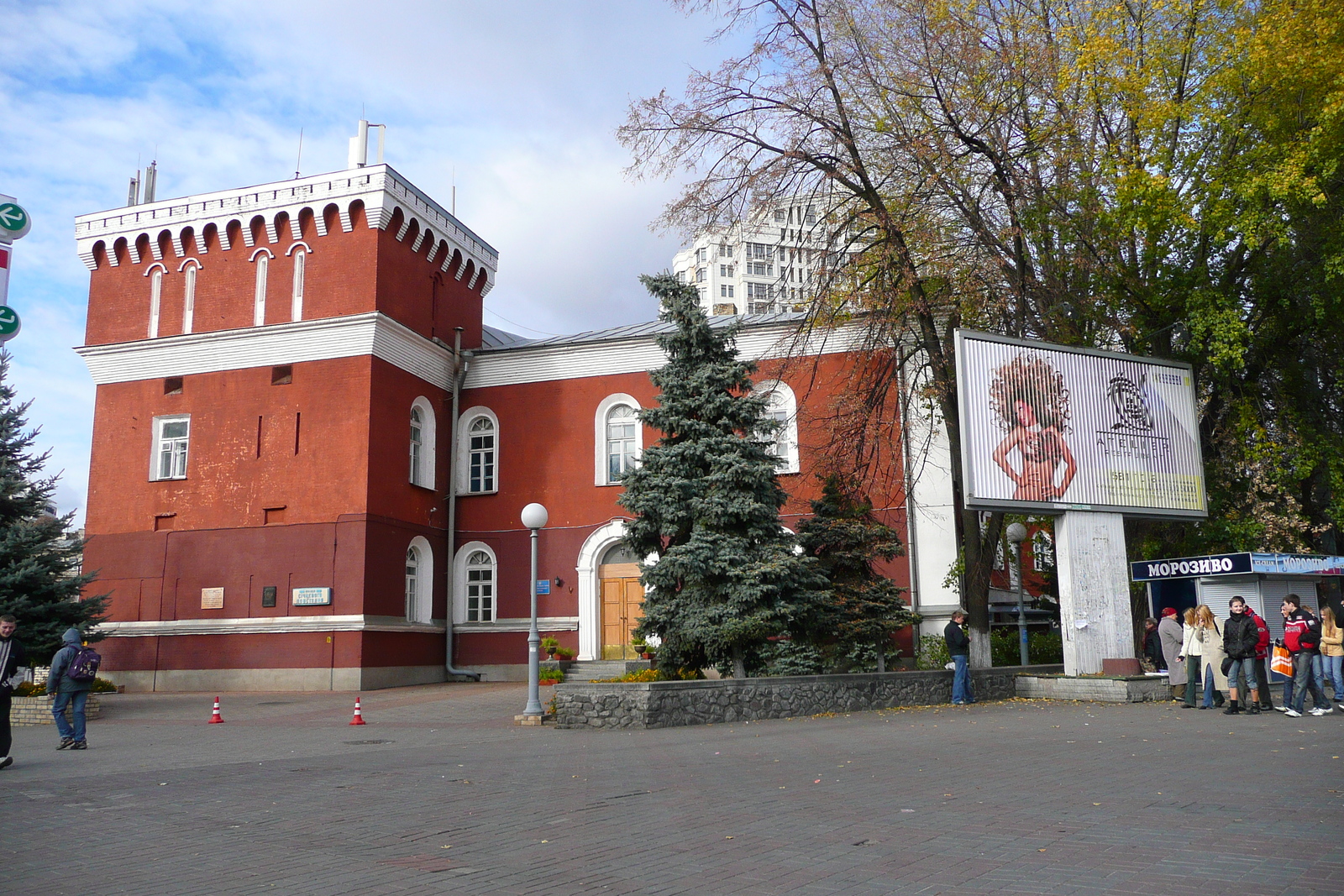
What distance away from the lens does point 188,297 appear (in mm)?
27359

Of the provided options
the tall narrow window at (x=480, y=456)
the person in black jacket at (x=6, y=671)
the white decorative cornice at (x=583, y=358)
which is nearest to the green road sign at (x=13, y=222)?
the person in black jacket at (x=6, y=671)

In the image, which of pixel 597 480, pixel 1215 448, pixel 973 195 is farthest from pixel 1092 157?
pixel 597 480

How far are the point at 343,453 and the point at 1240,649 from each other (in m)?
19.2

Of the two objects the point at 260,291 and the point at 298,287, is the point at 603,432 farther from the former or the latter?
the point at 260,291

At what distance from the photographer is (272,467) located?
2581cm

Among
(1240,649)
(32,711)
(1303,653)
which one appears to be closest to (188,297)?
(32,711)

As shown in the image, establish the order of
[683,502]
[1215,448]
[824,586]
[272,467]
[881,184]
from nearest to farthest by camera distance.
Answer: [683,502]
[824,586]
[881,184]
[1215,448]
[272,467]

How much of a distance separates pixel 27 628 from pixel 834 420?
14693 mm

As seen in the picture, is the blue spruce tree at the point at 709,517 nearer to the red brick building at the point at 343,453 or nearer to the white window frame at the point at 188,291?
the red brick building at the point at 343,453

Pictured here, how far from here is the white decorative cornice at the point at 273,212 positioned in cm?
2605

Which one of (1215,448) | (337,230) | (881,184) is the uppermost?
(337,230)

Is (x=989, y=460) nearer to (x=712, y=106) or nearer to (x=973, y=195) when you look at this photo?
(x=973, y=195)

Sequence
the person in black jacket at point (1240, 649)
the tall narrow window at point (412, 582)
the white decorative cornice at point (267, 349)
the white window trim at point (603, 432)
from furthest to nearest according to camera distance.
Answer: the white window trim at point (603, 432) < the tall narrow window at point (412, 582) < the white decorative cornice at point (267, 349) < the person in black jacket at point (1240, 649)

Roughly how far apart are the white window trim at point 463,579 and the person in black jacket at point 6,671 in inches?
629
